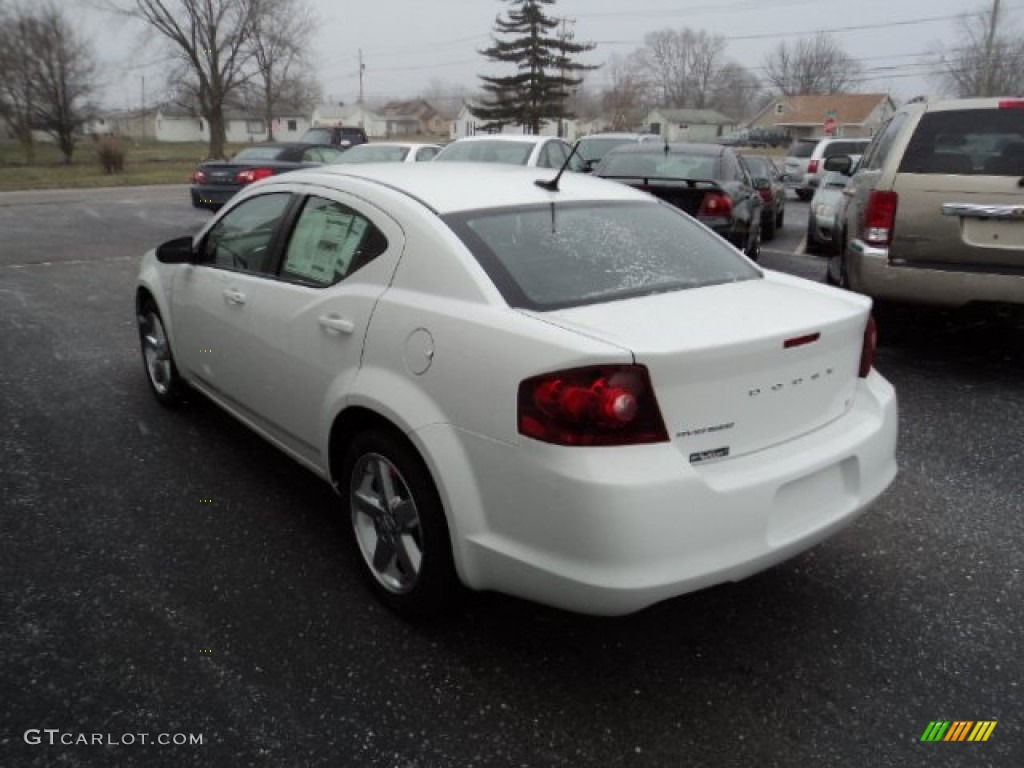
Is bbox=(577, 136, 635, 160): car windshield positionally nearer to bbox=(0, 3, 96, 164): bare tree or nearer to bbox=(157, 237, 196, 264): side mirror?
bbox=(157, 237, 196, 264): side mirror

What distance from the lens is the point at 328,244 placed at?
3271 millimetres

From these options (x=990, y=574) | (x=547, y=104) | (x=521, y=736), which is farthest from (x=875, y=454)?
(x=547, y=104)

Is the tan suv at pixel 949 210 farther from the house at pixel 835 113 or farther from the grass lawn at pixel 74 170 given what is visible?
the house at pixel 835 113

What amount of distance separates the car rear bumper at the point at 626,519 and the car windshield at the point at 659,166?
22.9 feet

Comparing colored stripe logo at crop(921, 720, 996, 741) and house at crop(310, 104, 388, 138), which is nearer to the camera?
colored stripe logo at crop(921, 720, 996, 741)

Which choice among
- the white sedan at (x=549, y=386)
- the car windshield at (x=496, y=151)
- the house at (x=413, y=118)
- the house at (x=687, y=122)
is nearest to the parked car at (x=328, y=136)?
the car windshield at (x=496, y=151)

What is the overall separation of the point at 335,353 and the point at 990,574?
2.62m

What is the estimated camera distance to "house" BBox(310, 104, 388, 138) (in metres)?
121

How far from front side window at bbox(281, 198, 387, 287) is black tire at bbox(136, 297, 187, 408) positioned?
66.3 inches

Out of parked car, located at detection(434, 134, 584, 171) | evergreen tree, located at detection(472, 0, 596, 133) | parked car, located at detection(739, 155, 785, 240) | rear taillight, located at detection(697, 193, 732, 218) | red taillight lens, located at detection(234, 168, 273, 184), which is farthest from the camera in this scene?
evergreen tree, located at detection(472, 0, 596, 133)

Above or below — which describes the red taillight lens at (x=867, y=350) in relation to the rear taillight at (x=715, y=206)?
below

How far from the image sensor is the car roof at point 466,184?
3.09 metres

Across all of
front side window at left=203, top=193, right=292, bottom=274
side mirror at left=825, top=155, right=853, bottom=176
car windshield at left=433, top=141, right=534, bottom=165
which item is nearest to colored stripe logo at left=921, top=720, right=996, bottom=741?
front side window at left=203, top=193, right=292, bottom=274

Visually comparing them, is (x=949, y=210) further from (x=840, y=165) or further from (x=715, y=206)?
(x=715, y=206)
